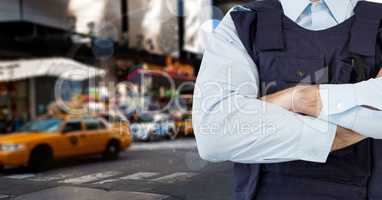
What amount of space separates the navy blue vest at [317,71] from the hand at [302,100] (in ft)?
0.15

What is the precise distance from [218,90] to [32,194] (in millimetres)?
892

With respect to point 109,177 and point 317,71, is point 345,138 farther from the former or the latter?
point 109,177

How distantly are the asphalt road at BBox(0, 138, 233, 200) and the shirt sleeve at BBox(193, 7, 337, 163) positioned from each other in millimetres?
505

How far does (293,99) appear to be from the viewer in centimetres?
95

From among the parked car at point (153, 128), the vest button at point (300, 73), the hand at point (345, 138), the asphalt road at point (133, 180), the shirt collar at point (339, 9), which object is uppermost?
the shirt collar at point (339, 9)

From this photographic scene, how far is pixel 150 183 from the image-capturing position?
160cm

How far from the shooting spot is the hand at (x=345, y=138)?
926mm

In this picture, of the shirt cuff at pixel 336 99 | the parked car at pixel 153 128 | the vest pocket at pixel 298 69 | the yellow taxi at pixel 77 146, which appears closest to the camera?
the shirt cuff at pixel 336 99

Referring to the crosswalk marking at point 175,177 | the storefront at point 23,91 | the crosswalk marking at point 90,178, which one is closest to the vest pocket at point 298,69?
the crosswalk marking at point 175,177

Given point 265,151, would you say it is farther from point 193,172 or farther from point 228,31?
point 193,172

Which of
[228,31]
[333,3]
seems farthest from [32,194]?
[333,3]

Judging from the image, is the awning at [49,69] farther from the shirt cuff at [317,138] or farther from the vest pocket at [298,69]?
the shirt cuff at [317,138]

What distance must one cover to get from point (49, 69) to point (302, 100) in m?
5.68

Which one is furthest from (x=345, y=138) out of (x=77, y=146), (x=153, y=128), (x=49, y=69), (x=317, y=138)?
(x=49, y=69)
